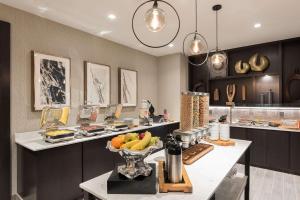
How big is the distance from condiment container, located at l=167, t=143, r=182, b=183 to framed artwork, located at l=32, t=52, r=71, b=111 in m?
2.38

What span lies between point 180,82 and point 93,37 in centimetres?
246

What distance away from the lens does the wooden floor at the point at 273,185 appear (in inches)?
103

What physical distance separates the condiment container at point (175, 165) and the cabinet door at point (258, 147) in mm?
3264

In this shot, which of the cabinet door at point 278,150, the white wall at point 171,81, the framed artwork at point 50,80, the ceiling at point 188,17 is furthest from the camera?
the white wall at point 171,81

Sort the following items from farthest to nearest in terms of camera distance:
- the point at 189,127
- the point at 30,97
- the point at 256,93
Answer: the point at 256,93 → the point at 30,97 → the point at 189,127

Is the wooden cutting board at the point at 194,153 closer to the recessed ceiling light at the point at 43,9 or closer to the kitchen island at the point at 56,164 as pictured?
the kitchen island at the point at 56,164

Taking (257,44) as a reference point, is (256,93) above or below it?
below

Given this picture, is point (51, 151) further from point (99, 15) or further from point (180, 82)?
point (180, 82)

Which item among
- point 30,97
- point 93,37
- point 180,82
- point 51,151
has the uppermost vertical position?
point 93,37

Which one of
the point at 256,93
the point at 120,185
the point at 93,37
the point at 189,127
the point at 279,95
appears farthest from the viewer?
the point at 256,93

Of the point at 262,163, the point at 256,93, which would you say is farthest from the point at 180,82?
the point at 262,163

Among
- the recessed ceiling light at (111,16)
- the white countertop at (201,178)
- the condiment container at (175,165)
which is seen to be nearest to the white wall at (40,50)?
the recessed ceiling light at (111,16)

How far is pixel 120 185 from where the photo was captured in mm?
1079

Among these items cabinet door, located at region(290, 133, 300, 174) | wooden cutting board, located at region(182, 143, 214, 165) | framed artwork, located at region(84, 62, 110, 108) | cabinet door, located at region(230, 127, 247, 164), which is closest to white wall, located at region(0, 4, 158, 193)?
framed artwork, located at region(84, 62, 110, 108)
